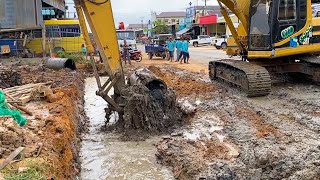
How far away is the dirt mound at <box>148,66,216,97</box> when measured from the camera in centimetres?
1241

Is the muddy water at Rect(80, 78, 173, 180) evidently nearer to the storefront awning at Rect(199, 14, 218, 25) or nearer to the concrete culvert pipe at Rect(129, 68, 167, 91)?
the concrete culvert pipe at Rect(129, 68, 167, 91)

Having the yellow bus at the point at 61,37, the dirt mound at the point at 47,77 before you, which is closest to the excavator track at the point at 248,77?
the dirt mound at the point at 47,77

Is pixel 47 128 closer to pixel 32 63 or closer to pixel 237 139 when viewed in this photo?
pixel 237 139

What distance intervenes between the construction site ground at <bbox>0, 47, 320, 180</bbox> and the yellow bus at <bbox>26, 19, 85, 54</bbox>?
572 inches

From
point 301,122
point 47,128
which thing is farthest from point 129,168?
point 301,122

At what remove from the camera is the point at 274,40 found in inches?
420

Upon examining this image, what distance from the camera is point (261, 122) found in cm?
823

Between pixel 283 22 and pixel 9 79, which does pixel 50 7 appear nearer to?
pixel 9 79

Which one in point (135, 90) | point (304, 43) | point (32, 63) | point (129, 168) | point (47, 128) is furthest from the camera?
point (32, 63)

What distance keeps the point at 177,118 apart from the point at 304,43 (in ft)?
13.8

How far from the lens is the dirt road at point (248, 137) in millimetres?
5555

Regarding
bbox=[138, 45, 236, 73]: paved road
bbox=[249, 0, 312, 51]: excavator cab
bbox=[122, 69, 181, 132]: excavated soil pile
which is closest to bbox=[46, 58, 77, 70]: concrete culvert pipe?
bbox=[138, 45, 236, 73]: paved road

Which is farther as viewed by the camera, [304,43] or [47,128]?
[304,43]

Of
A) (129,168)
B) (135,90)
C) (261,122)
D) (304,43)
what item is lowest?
(129,168)
